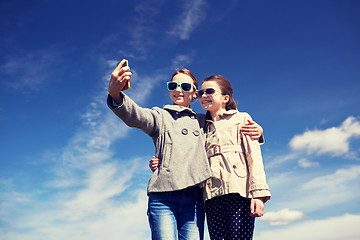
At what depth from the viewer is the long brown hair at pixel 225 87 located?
18.4 feet

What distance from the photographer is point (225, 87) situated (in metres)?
5.65

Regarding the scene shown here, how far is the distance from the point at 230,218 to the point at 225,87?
2.17 m

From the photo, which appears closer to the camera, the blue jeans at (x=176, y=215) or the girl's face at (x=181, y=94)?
the blue jeans at (x=176, y=215)

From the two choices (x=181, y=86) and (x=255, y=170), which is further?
(x=181, y=86)

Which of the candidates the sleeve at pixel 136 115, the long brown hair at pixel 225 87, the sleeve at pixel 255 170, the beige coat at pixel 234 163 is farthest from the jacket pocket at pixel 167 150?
the long brown hair at pixel 225 87

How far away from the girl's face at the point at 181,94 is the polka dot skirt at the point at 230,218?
165 centimetres

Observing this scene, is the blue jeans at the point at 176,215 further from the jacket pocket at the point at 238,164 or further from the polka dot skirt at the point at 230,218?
the jacket pocket at the point at 238,164

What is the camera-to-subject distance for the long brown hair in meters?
5.62

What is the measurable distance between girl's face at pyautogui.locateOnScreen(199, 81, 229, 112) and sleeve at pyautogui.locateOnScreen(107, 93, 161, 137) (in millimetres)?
872

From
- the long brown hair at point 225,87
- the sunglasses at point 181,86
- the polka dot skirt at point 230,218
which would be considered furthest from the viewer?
the long brown hair at point 225,87

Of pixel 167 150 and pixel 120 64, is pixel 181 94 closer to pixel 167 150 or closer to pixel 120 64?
pixel 167 150

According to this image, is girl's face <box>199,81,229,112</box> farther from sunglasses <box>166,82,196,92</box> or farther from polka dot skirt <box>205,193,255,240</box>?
polka dot skirt <box>205,193,255,240</box>

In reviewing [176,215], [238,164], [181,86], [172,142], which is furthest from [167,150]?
[181,86]

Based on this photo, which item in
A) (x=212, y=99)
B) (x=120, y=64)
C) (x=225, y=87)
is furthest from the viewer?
(x=225, y=87)
